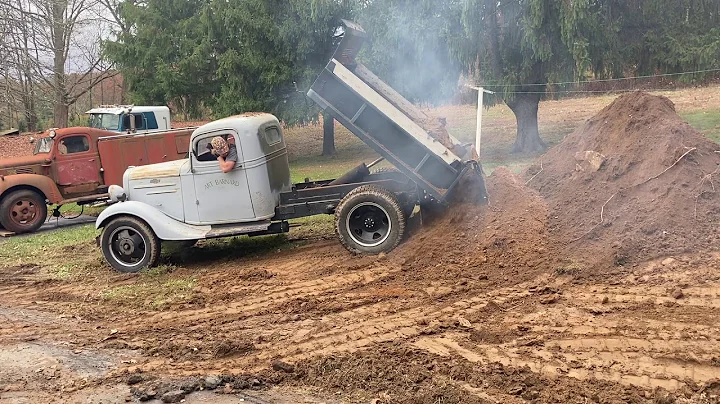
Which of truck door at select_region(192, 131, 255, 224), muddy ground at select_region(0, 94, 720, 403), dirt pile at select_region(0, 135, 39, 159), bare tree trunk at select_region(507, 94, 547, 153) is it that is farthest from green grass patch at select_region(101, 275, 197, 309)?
dirt pile at select_region(0, 135, 39, 159)

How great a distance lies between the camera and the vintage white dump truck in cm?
895

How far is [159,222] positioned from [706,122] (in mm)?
15242

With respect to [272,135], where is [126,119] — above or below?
above

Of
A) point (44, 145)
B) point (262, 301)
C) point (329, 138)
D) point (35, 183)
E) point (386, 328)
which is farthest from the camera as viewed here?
point (329, 138)

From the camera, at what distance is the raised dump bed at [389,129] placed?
8812 millimetres

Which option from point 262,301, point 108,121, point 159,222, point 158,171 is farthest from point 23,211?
point 262,301

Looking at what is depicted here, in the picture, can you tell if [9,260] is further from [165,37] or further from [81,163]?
[165,37]

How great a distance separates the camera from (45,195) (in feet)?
47.5

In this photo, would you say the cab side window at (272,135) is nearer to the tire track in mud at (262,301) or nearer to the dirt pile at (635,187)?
the tire track in mud at (262,301)

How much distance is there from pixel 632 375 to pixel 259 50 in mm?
19660

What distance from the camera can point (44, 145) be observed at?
597 inches

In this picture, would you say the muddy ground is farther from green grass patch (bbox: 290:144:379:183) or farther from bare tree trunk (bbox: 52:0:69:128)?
bare tree trunk (bbox: 52:0:69:128)

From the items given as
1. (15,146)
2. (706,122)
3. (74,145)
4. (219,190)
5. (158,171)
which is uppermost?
(15,146)

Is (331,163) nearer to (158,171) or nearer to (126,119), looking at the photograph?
(126,119)
